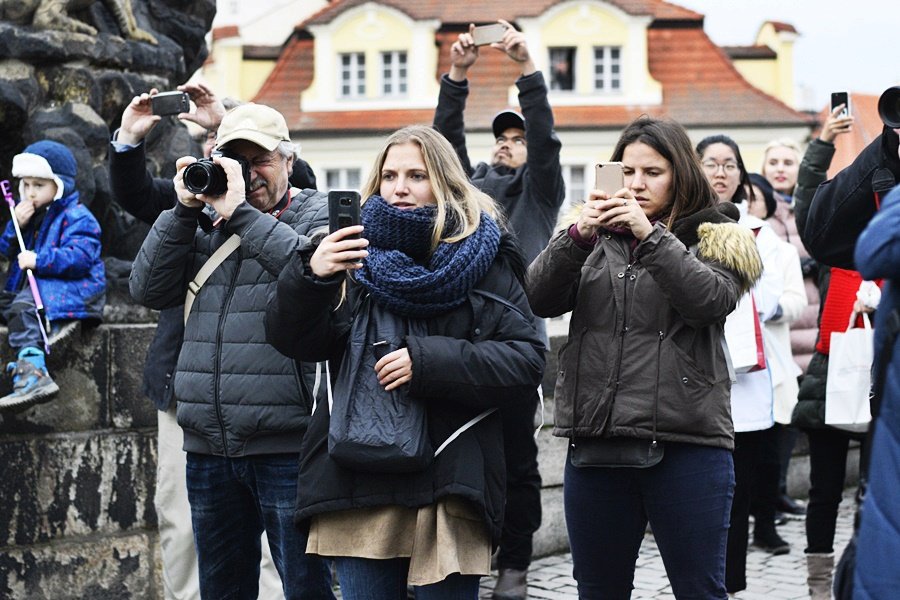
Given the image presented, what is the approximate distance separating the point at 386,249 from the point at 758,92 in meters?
33.7

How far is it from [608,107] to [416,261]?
3282cm

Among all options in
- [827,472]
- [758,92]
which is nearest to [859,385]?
[827,472]

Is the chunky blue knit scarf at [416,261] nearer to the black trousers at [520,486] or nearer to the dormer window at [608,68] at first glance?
the black trousers at [520,486]

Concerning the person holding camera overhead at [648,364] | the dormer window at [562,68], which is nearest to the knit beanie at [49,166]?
the person holding camera overhead at [648,364]

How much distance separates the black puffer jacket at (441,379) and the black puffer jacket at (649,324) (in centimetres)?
28

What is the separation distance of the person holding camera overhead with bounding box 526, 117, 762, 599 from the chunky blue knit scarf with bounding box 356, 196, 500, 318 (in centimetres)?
39

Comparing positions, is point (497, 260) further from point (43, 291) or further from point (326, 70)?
point (326, 70)

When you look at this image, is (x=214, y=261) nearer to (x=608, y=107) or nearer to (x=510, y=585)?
(x=510, y=585)

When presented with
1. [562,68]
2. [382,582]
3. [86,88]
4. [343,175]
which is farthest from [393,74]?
[382,582]

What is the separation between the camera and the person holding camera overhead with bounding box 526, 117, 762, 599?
3875 mm

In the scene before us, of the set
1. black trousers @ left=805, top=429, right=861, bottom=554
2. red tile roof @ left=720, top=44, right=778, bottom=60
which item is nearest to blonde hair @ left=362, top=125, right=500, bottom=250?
black trousers @ left=805, top=429, right=861, bottom=554

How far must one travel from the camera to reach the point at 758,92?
118ft

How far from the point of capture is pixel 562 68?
1447 inches

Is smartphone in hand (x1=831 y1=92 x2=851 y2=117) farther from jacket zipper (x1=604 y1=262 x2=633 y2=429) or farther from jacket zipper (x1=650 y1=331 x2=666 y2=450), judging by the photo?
jacket zipper (x1=650 y1=331 x2=666 y2=450)
